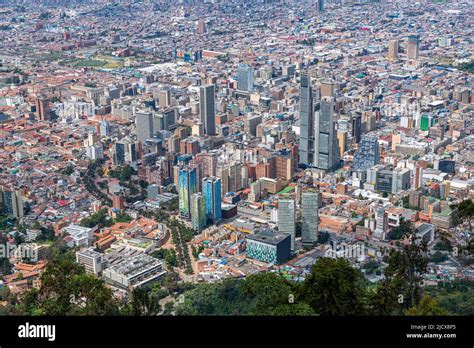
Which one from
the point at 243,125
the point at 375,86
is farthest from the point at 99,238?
the point at 375,86

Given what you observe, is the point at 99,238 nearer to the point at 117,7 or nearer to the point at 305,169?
the point at 305,169

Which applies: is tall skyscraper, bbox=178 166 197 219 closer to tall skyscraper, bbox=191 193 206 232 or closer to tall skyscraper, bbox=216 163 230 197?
tall skyscraper, bbox=191 193 206 232

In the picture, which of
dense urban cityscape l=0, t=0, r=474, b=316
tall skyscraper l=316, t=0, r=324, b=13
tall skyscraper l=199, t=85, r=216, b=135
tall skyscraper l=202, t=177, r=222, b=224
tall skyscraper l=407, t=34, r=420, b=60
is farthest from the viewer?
tall skyscraper l=316, t=0, r=324, b=13

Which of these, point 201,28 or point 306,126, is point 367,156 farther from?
point 201,28

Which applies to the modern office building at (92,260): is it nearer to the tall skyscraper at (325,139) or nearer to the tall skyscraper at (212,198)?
the tall skyscraper at (212,198)

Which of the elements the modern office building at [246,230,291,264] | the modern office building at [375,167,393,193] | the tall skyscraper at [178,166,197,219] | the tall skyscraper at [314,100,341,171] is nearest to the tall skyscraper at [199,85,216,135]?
the tall skyscraper at [314,100,341,171]

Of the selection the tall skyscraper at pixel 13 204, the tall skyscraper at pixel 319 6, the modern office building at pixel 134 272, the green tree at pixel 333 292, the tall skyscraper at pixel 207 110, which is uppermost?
the tall skyscraper at pixel 319 6

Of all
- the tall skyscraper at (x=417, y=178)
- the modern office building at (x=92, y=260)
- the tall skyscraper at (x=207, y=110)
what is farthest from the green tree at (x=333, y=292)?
the tall skyscraper at (x=207, y=110)
